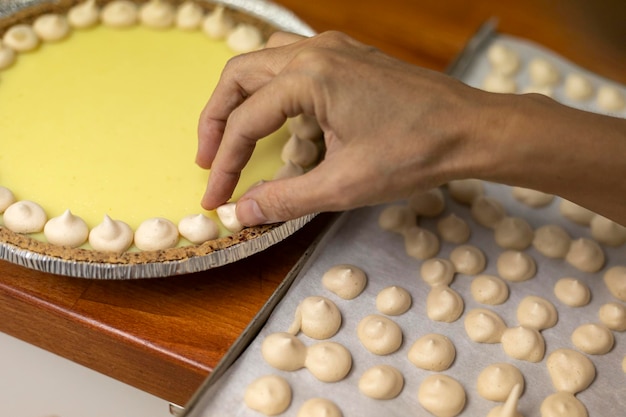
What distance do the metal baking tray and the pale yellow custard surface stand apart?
0.67 feet

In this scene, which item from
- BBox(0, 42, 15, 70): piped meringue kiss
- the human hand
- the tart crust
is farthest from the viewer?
BBox(0, 42, 15, 70): piped meringue kiss

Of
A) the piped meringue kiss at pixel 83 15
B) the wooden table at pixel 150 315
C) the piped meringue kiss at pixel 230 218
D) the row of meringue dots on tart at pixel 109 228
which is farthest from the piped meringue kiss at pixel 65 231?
the piped meringue kiss at pixel 83 15

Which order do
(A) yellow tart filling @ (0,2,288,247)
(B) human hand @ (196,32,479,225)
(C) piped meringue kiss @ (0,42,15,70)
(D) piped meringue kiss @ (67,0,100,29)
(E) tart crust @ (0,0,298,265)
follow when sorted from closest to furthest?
(B) human hand @ (196,32,479,225)
(E) tart crust @ (0,0,298,265)
(A) yellow tart filling @ (0,2,288,247)
(C) piped meringue kiss @ (0,42,15,70)
(D) piped meringue kiss @ (67,0,100,29)

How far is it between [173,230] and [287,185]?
231 millimetres

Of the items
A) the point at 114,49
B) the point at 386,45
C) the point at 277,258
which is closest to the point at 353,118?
the point at 277,258

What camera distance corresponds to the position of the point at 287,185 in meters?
1.04

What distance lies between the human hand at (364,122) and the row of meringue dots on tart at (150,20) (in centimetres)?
50

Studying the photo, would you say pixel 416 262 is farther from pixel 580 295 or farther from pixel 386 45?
pixel 386 45

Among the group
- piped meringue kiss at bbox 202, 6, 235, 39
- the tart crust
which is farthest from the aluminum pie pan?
piped meringue kiss at bbox 202, 6, 235, 39

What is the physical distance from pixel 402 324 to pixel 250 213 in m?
0.32

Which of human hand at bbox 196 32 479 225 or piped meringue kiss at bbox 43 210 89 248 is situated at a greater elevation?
human hand at bbox 196 32 479 225

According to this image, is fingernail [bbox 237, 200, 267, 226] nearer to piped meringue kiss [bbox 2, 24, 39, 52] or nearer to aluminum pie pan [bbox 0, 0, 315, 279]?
aluminum pie pan [bbox 0, 0, 315, 279]

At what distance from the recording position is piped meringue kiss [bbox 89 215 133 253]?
111 centimetres

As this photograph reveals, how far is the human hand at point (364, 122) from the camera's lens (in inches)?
38.3
